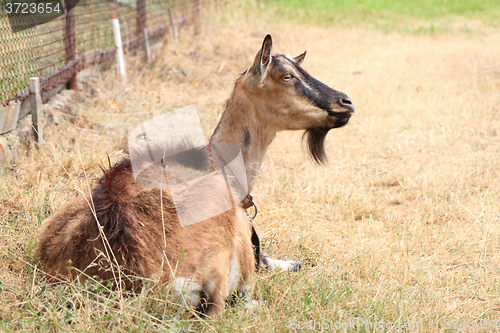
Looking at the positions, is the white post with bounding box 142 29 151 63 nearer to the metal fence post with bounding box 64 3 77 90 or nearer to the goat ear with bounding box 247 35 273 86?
the metal fence post with bounding box 64 3 77 90

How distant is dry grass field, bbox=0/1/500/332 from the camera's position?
8.24 ft

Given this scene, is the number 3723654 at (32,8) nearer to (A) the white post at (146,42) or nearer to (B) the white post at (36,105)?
(B) the white post at (36,105)

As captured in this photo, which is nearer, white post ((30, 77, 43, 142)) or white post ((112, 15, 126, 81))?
white post ((30, 77, 43, 142))

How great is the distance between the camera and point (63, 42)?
259 inches

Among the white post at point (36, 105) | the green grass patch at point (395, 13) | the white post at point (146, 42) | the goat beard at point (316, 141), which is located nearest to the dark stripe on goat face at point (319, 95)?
the goat beard at point (316, 141)

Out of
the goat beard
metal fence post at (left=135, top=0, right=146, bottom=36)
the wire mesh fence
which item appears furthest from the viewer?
metal fence post at (left=135, top=0, right=146, bottom=36)

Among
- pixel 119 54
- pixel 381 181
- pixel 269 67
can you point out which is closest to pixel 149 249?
pixel 269 67

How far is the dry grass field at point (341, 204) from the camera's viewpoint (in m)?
2.51

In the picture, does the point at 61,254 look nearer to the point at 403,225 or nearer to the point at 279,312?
the point at 279,312

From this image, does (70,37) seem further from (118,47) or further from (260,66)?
(260,66)

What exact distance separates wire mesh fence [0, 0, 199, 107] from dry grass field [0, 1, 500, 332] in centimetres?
46

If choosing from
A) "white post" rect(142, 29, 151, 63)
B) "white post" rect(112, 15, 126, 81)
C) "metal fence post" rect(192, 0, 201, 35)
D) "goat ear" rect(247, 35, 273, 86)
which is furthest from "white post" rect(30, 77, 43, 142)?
"metal fence post" rect(192, 0, 201, 35)

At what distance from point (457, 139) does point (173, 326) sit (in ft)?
16.6

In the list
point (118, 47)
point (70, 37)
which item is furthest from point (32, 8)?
point (118, 47)
